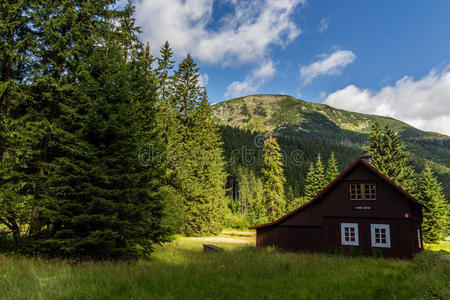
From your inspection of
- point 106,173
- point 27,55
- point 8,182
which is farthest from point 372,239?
point 27,55

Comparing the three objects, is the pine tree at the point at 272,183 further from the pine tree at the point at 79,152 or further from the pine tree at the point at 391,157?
the pine tree at the point at 79,152

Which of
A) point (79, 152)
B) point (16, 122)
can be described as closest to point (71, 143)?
point (79, 152)

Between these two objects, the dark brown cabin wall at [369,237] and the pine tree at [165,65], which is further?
the pine tree at [165,65]

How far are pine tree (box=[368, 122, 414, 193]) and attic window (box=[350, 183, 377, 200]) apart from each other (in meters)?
21.2

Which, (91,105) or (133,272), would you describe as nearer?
(133,272)

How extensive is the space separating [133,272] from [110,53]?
489 inches

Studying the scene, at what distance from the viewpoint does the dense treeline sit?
39.1 feet

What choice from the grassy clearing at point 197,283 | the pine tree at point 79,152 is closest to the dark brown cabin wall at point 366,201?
the grassy clearing at point 197,283

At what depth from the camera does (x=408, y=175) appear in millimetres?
39781

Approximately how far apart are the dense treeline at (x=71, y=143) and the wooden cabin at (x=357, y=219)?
1320cm

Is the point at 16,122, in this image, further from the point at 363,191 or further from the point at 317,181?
the point at 317,181

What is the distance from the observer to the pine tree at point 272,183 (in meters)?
38.0

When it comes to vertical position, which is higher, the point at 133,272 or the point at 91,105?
the point at 91,105

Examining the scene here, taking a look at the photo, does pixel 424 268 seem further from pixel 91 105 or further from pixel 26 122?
pixel 26 122
